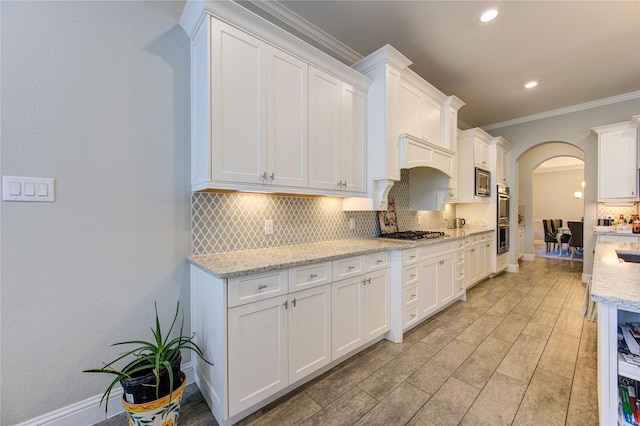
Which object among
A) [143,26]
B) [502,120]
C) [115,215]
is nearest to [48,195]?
[115,215]

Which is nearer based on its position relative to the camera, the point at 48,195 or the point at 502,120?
the point at 48,195

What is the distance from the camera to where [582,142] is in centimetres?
454

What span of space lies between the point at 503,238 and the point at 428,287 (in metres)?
3.03

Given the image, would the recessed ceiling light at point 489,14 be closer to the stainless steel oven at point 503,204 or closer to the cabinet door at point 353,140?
the cabinet door at point 353,140

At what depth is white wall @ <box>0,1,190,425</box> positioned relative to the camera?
136 cm

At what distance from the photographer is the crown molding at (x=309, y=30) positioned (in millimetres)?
2232

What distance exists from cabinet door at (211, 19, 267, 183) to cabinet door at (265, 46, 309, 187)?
65 millimetres

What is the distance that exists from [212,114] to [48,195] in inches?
39.2

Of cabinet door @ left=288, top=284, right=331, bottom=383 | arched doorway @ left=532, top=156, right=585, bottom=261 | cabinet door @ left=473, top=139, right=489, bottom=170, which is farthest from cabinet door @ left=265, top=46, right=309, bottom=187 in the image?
arched doorway @ left=532, top=156, right=585, bottom=261

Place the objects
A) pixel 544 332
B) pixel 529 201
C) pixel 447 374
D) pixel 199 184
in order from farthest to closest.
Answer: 1. pixel 529 201
2. pixel 544 332
3. pixel 447 374
4. pixel 199 184

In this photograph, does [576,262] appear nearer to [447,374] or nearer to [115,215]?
[447,374]

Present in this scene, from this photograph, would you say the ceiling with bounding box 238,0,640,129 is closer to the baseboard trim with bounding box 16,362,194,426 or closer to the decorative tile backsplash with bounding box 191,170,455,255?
the decorative tile backsplash with bounding box 191,170,455,255

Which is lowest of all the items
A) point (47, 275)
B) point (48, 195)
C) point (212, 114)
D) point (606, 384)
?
point (606, 384)

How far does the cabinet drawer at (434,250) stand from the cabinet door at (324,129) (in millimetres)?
1217
